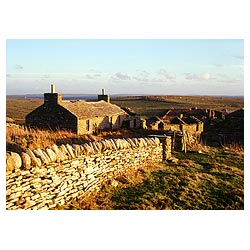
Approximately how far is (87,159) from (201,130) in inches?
658

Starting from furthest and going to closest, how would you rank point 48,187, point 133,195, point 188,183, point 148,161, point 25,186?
point 148,161
point 188,183
point 133,195
point 48,187
point 25,186

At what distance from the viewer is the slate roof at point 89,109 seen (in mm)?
18203

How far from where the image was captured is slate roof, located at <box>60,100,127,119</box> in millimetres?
18203

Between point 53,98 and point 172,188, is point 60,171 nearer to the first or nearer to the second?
point 172,188

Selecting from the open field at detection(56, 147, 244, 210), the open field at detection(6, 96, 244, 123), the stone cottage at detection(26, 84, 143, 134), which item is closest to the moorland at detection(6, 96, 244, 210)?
the open field at detection(56, 147, 244, 210)

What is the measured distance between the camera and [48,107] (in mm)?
18234

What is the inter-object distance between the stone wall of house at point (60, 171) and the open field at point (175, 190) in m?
0.31

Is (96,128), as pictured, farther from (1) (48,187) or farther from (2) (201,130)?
(1) (48,187)

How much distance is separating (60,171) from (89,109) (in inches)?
543

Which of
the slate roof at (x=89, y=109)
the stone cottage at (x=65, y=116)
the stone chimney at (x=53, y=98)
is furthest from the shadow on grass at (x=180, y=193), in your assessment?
the stone chimney at (x=53, y=98)

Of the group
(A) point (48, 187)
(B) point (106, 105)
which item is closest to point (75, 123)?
(B) point (106, 105)

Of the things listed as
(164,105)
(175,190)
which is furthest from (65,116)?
(164,105)

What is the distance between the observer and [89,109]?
66.3ft

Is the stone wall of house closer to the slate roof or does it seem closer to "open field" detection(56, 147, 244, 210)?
"open field" detection(56, 147, 244, 210)
